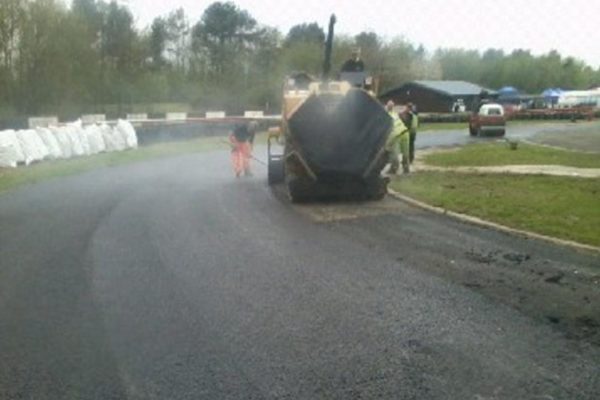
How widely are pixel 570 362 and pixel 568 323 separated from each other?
1054mm

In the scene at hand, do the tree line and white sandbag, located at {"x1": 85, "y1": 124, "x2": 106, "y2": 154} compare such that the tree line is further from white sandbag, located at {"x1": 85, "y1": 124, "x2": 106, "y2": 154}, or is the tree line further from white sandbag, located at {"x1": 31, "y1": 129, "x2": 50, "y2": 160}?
white sandbag, located at {"x1": 31, "y1": 129, "x2": 50, "y2": 160}

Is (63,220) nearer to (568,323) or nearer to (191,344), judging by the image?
(191,344)

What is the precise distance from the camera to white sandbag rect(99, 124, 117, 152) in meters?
28.8

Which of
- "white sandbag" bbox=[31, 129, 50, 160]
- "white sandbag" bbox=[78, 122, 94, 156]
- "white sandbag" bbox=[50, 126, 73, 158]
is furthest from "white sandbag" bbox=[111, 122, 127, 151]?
"white sandbag" bbox=[31, 129, 50, 160]

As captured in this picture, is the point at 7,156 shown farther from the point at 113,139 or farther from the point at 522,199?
the point at 522,199

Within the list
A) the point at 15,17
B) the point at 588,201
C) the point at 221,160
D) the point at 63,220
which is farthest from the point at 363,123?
the point at 15,17

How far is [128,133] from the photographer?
30.6 m

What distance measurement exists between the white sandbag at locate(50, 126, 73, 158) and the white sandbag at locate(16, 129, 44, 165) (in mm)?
1245

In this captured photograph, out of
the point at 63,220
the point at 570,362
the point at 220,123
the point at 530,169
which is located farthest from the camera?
the point at 220,123

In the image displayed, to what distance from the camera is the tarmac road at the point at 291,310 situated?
17.6 feet

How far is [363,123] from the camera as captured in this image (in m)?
14.4

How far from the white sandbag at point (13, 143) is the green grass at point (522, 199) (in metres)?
12.8

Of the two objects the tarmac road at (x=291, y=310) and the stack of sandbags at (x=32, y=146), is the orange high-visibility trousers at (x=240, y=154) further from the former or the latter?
the tarmac road at (x=291, y=310)

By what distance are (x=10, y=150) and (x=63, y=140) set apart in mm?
3576
